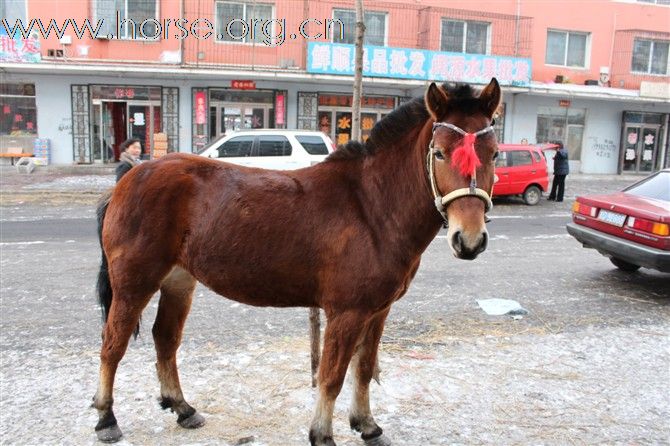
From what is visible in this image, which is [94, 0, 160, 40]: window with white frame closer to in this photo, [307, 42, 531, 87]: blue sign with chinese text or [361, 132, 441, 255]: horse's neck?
[307, 42, 531, 87]: blue sign with chinese text

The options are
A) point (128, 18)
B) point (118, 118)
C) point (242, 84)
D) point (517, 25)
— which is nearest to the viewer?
point (128, 18)

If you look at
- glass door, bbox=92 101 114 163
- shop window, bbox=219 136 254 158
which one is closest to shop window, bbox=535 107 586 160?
shop window, bbox=219 136 254 158

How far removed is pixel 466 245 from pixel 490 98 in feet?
2.69

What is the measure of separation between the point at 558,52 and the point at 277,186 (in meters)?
24.9

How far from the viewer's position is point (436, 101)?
287cm

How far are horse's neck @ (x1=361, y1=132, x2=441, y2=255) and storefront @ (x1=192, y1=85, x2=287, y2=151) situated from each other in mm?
18734

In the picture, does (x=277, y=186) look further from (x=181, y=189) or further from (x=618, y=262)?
(x=618, y=262)

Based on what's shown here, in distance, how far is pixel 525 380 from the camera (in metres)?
4.52

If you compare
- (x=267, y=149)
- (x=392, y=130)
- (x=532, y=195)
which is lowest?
(x=532, y=195)

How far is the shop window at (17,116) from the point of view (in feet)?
68.2

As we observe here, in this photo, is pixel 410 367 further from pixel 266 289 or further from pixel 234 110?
pixel 234 110

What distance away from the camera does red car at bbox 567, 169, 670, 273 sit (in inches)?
274

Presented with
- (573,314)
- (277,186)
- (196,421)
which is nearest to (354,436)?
(196,421)

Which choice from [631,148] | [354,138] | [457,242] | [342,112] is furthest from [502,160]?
[457,242]
